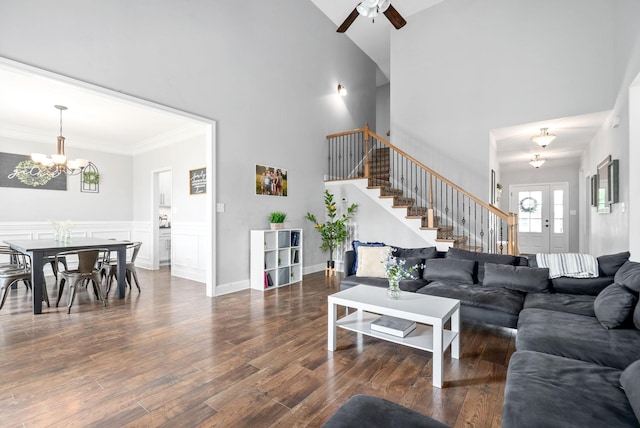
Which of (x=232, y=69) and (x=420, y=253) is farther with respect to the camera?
(x=232, y=69)

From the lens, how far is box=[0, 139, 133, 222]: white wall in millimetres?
5805

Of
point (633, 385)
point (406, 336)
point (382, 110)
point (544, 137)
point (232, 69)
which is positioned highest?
point (382, 110)

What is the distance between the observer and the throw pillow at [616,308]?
2160 mm

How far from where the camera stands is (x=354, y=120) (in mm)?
8258

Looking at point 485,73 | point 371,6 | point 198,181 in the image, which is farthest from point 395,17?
point 198,181

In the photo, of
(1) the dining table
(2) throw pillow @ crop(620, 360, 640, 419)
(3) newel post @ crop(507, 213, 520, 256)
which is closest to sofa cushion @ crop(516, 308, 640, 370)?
(2) throw pillow @ crop(620, 360, 640, 419)

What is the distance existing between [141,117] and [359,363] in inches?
209

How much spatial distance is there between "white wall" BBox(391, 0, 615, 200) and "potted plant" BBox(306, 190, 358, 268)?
2.09 metres

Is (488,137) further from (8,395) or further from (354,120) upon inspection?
(8,395)

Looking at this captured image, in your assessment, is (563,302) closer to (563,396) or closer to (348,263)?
(563,396)

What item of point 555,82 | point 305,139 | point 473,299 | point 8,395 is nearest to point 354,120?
point 305,139

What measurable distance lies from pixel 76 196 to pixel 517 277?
26.4 feet

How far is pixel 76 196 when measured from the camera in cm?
657

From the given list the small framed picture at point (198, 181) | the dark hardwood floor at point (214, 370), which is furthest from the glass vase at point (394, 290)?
the small framed picture at point (198, 181)
